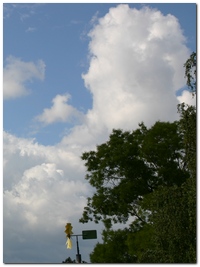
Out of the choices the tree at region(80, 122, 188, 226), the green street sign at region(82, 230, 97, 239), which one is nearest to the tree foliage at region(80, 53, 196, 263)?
the tree at region(80, 122, 188, 226)

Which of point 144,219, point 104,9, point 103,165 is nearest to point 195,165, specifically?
point 104,9

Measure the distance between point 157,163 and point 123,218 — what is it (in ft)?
8.95

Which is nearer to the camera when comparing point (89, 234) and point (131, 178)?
point (89, 234)

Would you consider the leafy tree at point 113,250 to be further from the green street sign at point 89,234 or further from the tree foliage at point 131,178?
the green street sign at point 89,234

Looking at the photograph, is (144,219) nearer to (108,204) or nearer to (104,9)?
(108,204)

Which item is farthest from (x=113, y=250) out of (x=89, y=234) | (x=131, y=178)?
(x=89, y=234)

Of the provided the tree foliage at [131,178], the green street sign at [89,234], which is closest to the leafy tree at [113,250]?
the tree foliage at [131,178]

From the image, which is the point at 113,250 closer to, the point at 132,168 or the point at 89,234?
the point at 132,168

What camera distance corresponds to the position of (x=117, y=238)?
933 inches

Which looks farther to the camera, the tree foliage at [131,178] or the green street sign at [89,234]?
the tree foliage at [131,178]

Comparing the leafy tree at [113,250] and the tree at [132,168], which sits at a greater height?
the tree at [132,168]

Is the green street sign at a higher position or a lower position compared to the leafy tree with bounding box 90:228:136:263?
higher

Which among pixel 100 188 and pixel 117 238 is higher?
pixel 100 188

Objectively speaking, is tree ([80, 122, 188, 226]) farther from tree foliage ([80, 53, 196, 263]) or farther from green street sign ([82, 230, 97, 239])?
green street sign ([82, 230, 97, 239])
